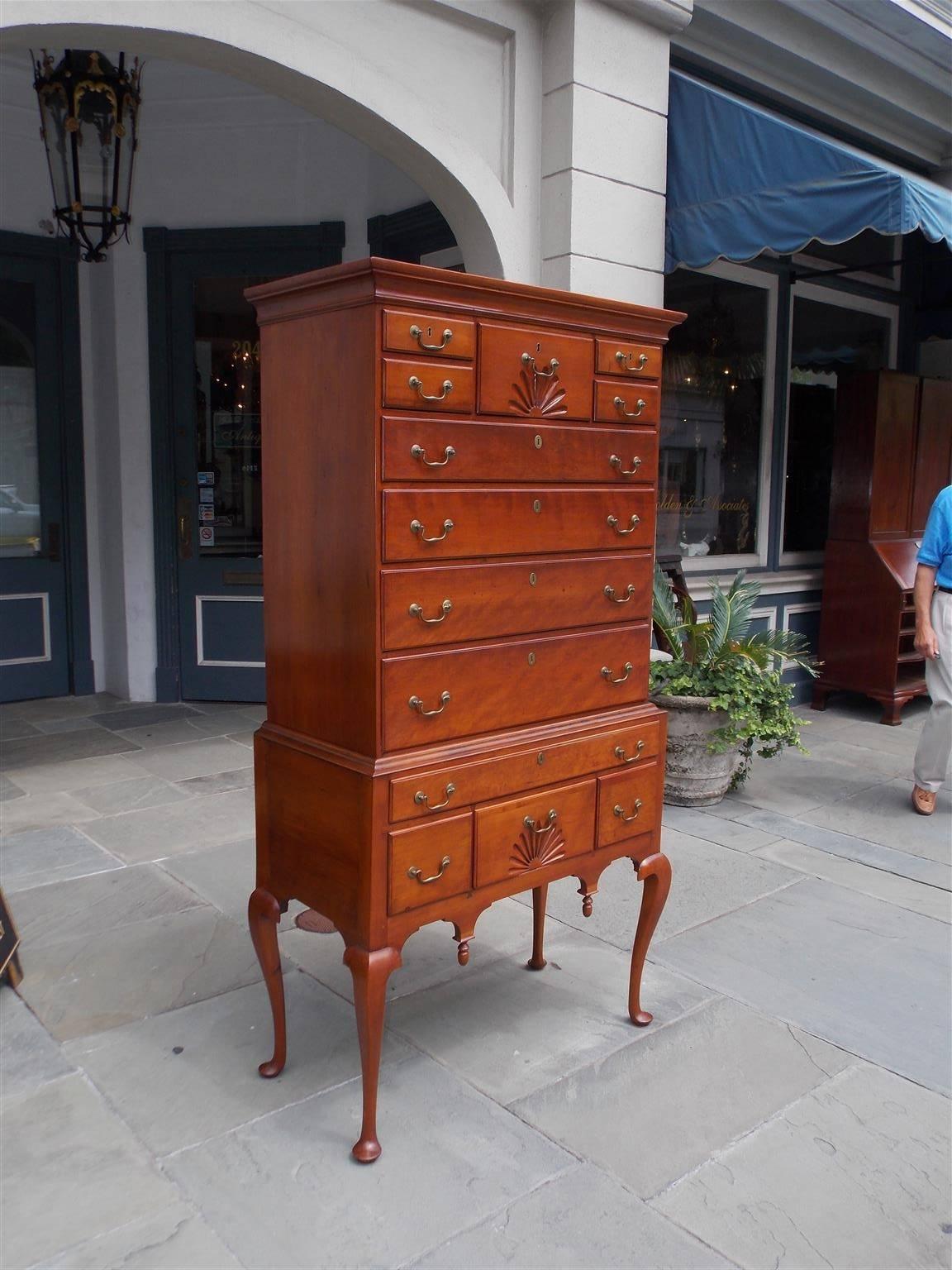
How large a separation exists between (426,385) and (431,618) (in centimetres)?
52

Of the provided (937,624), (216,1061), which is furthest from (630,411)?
(937,624)

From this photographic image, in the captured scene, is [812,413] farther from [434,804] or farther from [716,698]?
[434,804]

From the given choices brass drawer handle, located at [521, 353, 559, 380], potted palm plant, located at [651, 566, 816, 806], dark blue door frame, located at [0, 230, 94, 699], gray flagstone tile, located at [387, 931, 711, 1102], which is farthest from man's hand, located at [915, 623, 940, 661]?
dark blue door frame, located at [0, 230, 94, 699]

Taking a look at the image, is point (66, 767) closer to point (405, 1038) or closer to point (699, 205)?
point (405, 1038)

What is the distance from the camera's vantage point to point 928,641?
481cm

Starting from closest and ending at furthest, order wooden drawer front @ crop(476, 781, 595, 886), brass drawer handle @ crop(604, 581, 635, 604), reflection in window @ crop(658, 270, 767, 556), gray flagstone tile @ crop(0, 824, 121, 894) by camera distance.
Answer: wooden drawer front @ crop(476, 781, 595, 886) → brass drawer handle @ crop(604, 581, 635, 604) → gray flagstone tile @ crop(0, 824, 121, 894) → reflection in window @ crop(658, 270, 767, 556)

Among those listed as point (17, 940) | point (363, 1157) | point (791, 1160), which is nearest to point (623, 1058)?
point (791, 1160)

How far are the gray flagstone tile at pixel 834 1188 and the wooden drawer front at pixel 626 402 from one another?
1851 mm

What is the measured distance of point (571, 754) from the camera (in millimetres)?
2725

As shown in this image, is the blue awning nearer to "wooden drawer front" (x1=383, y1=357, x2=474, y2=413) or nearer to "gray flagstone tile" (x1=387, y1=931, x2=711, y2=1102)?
"wooden drawer front" (x1=383, y1=357, x2=474, y2=413)

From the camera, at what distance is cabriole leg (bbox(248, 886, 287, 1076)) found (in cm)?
272

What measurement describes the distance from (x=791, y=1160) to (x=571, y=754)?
109 cm

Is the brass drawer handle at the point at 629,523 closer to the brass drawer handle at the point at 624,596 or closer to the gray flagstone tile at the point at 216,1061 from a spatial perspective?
the brass drawer handle at the point at 624,596

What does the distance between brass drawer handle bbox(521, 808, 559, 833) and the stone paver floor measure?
69 cm
